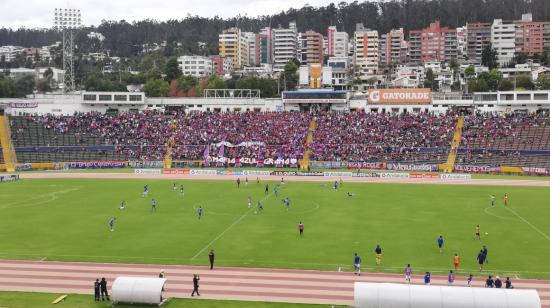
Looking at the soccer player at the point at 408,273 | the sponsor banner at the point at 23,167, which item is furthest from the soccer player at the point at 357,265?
the sponsor banner at the point at 23,167

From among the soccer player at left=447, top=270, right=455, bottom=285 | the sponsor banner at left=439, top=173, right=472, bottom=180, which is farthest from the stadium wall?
the soccer player at left=447, top=270, right=455, bottom=285

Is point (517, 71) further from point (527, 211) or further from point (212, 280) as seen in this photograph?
point (212, 280)

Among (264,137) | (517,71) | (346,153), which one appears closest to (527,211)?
(346,153)

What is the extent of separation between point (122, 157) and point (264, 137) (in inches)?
1013

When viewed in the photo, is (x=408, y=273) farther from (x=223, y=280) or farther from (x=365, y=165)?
(x=365, y=165)

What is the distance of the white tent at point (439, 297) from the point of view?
79.2 ft

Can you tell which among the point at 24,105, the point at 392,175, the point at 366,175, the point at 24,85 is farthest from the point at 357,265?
the point at 24,85

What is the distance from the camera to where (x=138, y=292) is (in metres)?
27.9

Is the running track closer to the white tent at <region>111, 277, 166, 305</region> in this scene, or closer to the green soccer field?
the green soccer field

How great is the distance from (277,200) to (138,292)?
3363 cm

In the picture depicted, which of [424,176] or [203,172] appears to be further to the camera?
[203,172]

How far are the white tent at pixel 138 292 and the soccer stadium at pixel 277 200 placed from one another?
7 cm

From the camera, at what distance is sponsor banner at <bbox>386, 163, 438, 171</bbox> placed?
90938mm

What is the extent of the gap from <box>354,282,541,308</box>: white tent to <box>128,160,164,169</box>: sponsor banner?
248ft
